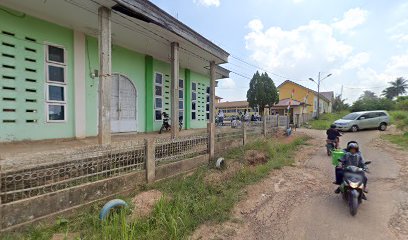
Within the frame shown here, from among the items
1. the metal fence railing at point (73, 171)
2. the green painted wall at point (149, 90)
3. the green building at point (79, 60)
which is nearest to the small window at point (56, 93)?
the green building at point (79, 60)

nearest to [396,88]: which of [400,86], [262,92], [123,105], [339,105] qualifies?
[400,86]

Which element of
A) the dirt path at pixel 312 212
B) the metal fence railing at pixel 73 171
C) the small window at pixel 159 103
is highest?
the small window at pixel 159 103

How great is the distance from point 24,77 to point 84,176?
404 centimetres

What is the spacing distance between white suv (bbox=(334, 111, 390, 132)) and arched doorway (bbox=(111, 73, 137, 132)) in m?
15.4

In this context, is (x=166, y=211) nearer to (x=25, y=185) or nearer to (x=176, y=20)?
(x=25, y=185)

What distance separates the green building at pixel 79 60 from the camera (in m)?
5.36

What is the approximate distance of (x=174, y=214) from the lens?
3736 mm

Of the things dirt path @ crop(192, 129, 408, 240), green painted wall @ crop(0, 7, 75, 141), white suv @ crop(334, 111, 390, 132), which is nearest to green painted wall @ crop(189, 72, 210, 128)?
dirt path @ crop(192, 129, 408, 240)

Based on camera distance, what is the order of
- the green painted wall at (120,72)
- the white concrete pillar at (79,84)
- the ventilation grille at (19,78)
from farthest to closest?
the green painted wall at (120,72) → the white concrete pillar at (79,84) → the ventilation grille at (19,78)

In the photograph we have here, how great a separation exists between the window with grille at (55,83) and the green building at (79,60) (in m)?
0.02

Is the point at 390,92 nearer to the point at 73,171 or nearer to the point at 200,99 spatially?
the point at 200,99

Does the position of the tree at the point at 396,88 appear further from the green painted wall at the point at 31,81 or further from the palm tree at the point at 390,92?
the green painted wall at the point at 31,81

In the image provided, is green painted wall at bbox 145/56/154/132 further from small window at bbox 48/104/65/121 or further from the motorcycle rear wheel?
the motorcycle rear wheel

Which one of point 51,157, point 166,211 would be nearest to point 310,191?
point 166,211
